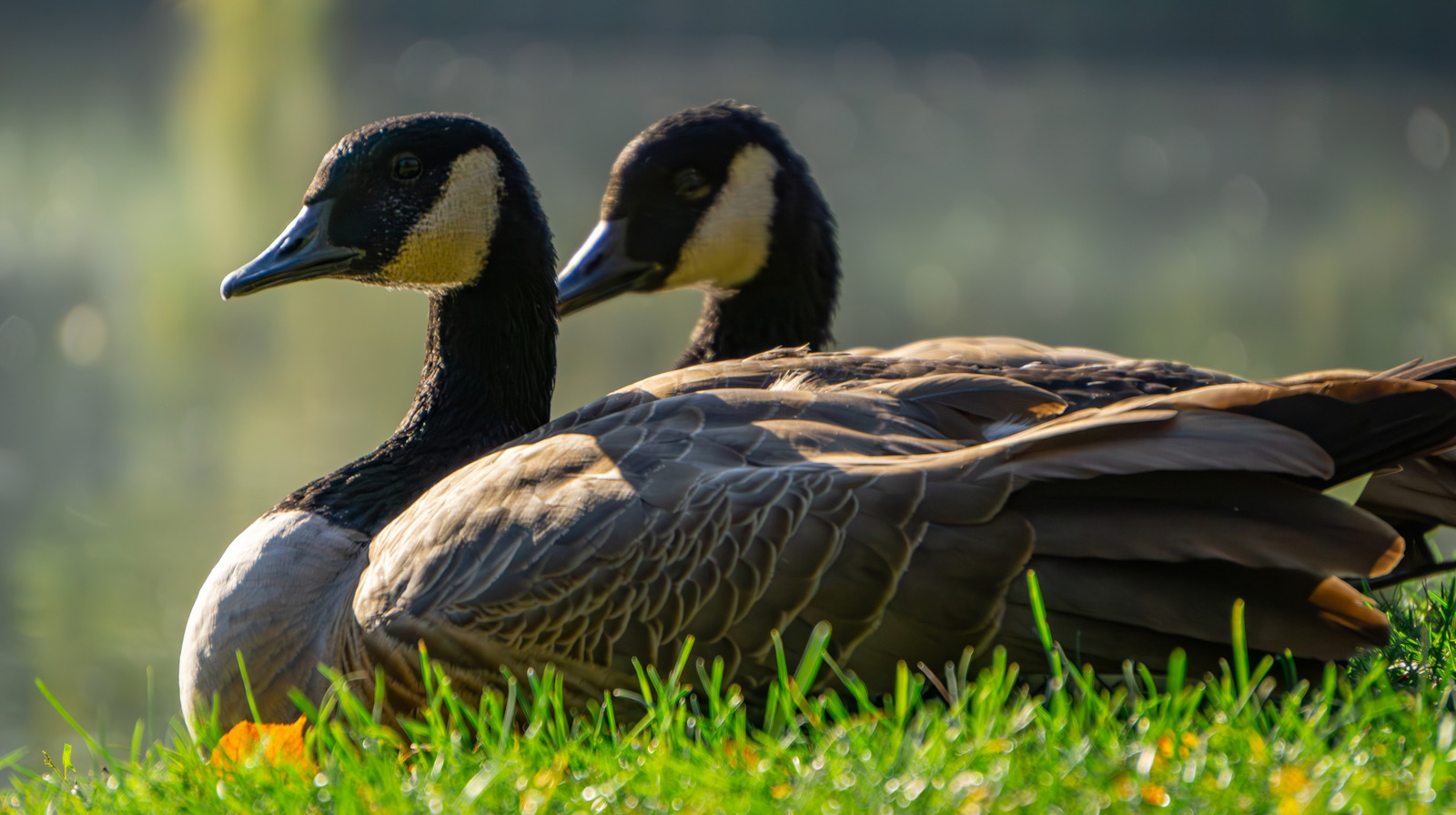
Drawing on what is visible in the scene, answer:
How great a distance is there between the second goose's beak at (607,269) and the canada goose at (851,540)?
1.86 metres

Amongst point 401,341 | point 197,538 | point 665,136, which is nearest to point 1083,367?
point 665,136

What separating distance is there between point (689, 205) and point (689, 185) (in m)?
0.08

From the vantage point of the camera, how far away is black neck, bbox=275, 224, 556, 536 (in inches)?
173

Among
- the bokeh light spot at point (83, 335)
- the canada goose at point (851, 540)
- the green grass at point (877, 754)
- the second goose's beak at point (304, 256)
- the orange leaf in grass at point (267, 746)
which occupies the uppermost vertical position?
the second goose's beak at point (304, 256)

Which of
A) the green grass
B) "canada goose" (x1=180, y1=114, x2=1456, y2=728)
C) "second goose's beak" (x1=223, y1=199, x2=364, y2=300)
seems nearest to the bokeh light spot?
"second goose's beak" (x1=223, y1=199, x2=364, y2=300)

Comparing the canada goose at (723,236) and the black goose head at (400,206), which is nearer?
the black goose head at (400,206)

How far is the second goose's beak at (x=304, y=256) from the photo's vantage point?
4.21m

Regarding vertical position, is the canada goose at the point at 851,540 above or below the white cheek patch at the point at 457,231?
below

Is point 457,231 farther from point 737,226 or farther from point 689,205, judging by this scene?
point 737,226

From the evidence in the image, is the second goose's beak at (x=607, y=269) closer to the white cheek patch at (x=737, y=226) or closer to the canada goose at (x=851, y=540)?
the white cheek patch at (x=737, y=226)

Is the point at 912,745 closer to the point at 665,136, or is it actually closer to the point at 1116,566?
the point at 1116,566

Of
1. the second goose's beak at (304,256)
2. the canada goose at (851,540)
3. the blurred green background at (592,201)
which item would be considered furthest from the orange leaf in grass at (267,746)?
the blurred green background at (592,201)

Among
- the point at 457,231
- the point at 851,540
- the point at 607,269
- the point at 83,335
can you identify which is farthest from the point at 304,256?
the point at 83,335

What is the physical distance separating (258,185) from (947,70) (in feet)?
60.8
